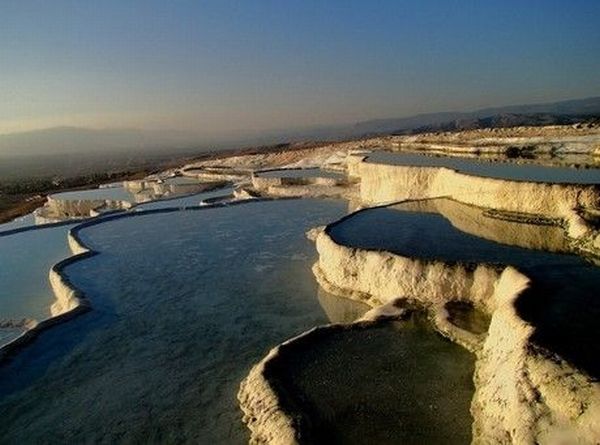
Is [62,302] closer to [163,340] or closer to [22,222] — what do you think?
[163,340]

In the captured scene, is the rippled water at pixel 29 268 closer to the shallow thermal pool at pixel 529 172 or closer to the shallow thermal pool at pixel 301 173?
the shallow thermal pool at pixel 301 173

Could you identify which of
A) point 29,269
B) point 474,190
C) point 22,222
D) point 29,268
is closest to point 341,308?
point 474,190

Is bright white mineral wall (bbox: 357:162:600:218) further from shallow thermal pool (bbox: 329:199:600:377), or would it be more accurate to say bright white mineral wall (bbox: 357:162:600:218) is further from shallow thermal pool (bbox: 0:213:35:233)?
shallow thermal pool (bbox: 0:213:35:233)

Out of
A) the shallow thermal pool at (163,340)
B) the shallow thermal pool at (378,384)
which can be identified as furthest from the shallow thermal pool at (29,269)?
the shallow thermal pool at (378,384)

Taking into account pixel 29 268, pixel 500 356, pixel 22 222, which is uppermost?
pixel 500 356

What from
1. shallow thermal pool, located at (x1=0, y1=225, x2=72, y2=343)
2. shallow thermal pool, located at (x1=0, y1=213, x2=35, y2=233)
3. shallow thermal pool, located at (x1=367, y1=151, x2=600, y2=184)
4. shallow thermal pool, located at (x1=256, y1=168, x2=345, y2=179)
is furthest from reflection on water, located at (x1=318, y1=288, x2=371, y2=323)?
shallow thermal pool, located at (x1=0, y1=213, x2=35, y2=233)

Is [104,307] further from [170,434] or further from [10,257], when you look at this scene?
[10,257]
